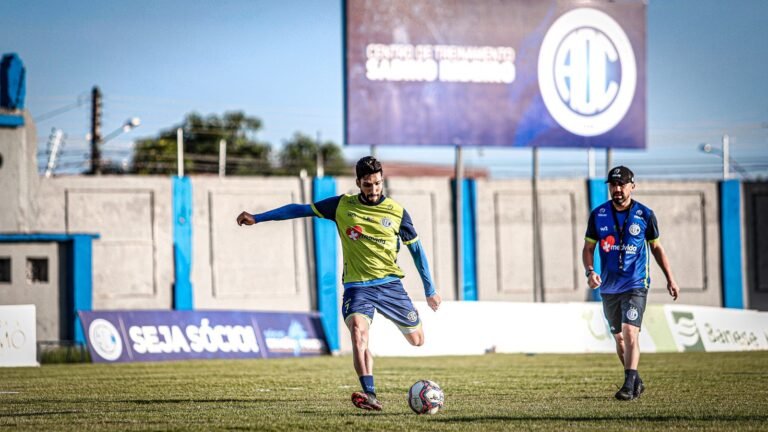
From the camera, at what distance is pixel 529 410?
10742mm

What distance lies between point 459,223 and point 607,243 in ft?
54.3

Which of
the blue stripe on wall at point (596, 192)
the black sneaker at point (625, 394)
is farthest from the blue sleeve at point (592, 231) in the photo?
the blue stripe on wall at point (596, 192)

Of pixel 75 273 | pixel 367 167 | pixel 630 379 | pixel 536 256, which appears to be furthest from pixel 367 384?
pixel 536 256

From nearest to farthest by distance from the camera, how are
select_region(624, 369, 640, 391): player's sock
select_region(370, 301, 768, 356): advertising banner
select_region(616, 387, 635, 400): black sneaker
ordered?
select_region(616, 387, 635, 400): black sneaker
select_region(624, 369, 640, 391): player's sock
select_region(370, 301, 768, 356): advertising banner

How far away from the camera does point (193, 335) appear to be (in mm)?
24172

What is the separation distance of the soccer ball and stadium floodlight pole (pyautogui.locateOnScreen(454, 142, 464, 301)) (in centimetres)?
1776

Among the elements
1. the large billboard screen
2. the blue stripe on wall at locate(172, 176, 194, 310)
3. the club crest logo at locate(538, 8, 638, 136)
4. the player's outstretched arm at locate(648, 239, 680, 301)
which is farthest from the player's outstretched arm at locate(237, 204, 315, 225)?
the club crest logo at locate(538, 8, 638, 136)

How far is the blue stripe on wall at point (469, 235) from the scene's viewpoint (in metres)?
29.9

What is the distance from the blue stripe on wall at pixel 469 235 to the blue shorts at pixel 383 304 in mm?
18647

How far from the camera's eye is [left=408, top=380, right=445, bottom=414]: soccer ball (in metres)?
10.2

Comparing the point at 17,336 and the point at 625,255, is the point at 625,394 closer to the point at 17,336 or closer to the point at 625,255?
the point at 625,255

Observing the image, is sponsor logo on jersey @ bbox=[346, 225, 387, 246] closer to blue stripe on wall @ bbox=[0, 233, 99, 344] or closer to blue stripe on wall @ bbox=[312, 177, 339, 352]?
blue stripe on wall @ bbox=[0, 233, 99, 344]

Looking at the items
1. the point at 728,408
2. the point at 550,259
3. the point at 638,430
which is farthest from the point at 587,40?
the point at 638,430

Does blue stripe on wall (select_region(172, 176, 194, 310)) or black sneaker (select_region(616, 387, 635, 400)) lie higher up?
blue stripe on wall (select_region(172, 176, 194, 310))
